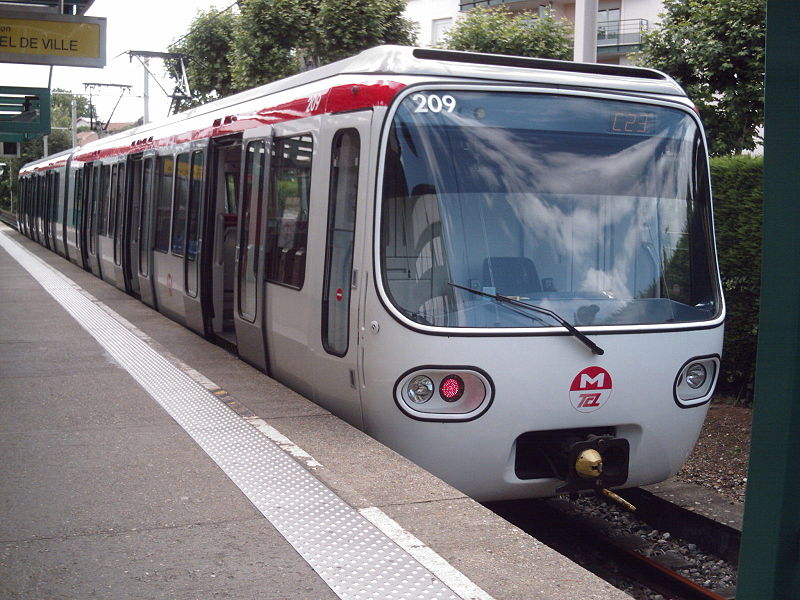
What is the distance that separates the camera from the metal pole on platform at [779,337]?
4.79 ft

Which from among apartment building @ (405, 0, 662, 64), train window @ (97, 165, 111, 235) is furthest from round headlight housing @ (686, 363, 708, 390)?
apartment building @ (405, 0, 662, 64)

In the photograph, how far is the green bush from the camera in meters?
8.84

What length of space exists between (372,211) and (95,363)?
12.6 ft

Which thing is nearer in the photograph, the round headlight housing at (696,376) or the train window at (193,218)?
the round headlight housing at (696,376)

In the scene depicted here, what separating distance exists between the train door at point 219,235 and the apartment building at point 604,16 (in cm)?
2383

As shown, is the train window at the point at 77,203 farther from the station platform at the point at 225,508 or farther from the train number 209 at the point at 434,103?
the train number 209 at the point at 434,103

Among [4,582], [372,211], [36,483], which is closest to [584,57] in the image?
[372,211]

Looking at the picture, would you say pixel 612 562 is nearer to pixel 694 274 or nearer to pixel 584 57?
pixel 694 274

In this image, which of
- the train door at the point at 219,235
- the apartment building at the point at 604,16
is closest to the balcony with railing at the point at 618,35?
the apartment building at the point at 604,16

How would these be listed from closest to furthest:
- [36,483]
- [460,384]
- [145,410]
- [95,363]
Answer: [36,483] < [460,384] < [145,410] < [95,363]

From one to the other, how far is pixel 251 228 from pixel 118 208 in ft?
27.0

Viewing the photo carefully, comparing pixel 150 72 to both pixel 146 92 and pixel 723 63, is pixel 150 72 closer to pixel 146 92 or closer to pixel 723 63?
pixel 146 92

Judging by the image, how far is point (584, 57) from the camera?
954cm

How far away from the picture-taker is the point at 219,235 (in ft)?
31.1
